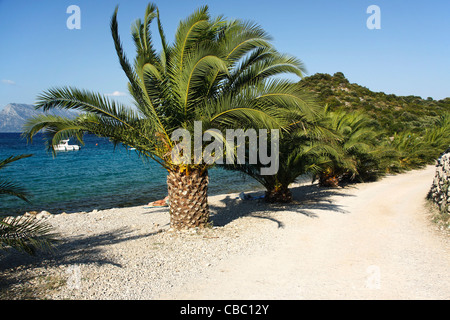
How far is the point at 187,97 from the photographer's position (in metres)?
5.76

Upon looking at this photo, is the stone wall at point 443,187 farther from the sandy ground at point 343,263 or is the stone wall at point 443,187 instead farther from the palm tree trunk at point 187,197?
the palm tree trunk at point 187,197

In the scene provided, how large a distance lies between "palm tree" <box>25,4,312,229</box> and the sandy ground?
2.04 meters

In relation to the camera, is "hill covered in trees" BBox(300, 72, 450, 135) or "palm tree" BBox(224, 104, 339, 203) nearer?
"palm tree" BBox(224, 104, 339, 203)

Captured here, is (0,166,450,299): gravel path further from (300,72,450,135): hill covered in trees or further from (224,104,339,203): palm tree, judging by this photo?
(300,72,450,135): hill covered in trees

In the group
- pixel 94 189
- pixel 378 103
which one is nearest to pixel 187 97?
pixel 94 189

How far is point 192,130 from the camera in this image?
596cm

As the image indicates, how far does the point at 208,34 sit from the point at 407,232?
5803 millimetres

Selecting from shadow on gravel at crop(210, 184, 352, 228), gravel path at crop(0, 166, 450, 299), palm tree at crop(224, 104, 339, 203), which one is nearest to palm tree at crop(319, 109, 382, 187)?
shadow on gravel at crop(210, 184, 352, 228)

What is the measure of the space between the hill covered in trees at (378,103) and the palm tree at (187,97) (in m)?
26.9

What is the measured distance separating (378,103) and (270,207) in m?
39.6

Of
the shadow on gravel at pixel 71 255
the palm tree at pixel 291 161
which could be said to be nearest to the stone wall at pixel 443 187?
the palm tree at pixel 291 161

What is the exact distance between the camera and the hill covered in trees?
33.8 meters

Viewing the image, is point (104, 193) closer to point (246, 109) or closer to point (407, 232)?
point (246, 109)
